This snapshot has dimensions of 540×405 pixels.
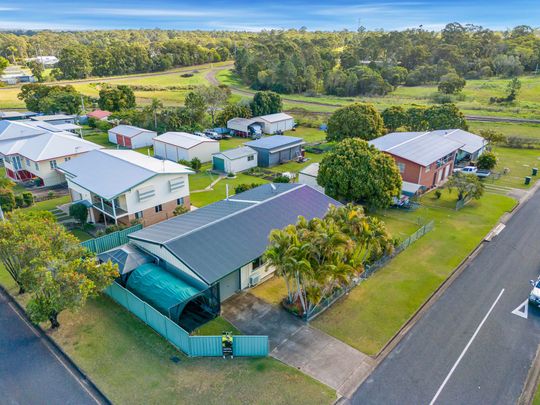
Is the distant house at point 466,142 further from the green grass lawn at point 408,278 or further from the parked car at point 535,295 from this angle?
the parked car at point 535,295

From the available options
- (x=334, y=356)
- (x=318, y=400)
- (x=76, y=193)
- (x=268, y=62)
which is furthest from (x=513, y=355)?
(x=268, y=62)

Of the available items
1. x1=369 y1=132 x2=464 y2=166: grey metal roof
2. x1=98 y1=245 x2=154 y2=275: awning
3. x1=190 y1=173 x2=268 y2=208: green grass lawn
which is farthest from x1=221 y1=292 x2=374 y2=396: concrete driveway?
x1=369 y1=132 x2=464 y2=166: grey metal roof

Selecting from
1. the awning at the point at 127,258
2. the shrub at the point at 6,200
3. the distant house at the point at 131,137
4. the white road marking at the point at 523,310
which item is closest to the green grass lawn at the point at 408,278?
the white road marking at the point at 523,310

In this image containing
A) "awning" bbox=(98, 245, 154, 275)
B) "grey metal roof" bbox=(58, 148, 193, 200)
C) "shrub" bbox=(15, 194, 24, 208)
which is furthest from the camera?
"shrub" bbox=(15, 194, 24, 208)

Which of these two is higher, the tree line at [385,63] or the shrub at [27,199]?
the tree line at [385,63]

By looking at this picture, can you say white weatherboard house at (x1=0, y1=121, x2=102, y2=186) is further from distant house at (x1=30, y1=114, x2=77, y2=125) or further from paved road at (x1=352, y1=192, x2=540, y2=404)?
paved road at (x1=352, y1=192, x2=540, y2=404)


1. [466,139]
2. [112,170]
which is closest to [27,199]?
[112,170]
